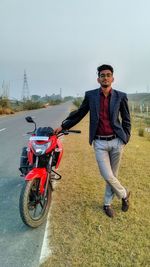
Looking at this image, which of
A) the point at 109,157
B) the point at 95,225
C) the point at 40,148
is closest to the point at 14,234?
the point at 95,225

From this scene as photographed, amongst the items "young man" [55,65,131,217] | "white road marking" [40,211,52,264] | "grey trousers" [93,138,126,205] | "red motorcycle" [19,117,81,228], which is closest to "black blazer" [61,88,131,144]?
"young man" [55,65,131,217]

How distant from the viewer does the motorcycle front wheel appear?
153 inches

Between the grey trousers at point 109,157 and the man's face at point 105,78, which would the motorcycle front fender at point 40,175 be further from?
the man's face at point 105,78

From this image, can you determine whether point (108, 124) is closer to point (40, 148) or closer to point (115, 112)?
point (115, 112)

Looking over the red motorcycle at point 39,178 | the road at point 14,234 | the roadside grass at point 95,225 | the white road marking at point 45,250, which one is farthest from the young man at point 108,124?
the road at point 14,234

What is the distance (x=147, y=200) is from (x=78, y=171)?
2.15 m

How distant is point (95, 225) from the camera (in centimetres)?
407

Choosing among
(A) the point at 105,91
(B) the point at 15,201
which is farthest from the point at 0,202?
(A) the point at 105,91

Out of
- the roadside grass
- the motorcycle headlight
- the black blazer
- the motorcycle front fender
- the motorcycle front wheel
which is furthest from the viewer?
the motorcycle headlight

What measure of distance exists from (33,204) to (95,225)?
85 cm

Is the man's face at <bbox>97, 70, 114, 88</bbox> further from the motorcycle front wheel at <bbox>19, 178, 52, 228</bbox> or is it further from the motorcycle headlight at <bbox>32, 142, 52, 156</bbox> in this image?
the motorcycle front wheel at <bbox>19, 178, 52, 228</bbox>

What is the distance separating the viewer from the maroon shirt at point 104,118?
418cm

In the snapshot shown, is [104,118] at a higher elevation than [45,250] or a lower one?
higher

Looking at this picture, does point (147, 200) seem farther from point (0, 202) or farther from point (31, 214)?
point (0, 202)
